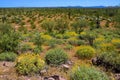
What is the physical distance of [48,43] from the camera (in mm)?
19781

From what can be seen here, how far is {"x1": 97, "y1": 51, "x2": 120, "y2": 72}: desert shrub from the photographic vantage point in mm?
12470

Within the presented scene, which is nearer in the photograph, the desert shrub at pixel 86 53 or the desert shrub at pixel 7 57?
the desert shrub at pixel 7 57

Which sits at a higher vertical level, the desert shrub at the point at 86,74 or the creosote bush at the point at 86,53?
the desert shrub at the point at 86,74

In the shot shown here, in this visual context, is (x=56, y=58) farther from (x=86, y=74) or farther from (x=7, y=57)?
(x=86, y=74)

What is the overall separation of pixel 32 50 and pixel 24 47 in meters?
0.62

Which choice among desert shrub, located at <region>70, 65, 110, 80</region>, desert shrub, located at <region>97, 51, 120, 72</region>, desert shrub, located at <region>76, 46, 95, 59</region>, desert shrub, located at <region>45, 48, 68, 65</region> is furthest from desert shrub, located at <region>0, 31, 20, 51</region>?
desert shrub, located at <region>70, 65, 110, 80</region>

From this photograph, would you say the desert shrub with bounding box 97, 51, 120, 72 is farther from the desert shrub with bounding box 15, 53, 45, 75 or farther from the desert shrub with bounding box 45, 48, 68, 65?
the desert shrub with bounding box 15, 53, 45, 75

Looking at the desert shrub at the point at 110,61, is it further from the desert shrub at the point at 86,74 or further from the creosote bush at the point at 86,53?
the desert shrub at the point at 86,74

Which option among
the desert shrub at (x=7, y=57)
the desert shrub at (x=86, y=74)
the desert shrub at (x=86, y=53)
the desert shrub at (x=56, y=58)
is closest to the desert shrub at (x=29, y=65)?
the desert shrub at (x=56, y=58)

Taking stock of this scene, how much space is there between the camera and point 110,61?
1273 centimetres

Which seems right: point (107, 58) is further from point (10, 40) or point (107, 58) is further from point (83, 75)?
point (10, 40)

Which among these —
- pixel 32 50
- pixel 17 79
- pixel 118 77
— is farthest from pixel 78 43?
pixel 17 79

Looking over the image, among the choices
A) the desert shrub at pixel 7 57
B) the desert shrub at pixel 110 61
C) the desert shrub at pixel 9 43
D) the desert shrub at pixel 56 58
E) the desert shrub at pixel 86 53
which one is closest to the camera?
the desert shrub at pixel 110 61

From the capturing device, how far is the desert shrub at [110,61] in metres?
12.5
